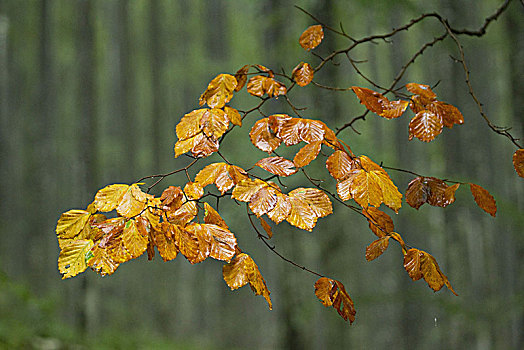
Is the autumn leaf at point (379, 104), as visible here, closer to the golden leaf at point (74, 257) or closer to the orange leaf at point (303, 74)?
the orange leaf at point (303, 74)

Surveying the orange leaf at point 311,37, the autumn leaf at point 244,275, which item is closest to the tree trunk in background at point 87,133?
the orange leaf at point 311,37

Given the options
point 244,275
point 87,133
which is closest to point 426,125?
point 244,275

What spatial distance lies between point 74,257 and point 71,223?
0.29 feet

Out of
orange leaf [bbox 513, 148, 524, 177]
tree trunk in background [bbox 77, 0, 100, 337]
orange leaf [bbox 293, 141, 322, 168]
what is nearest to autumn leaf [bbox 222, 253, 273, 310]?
orange leaf [bbox 293, 141, 322, 168]

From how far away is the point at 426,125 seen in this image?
4.26 feet

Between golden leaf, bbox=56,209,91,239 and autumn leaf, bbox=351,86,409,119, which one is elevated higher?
autumn leaf, bbox=351,86,409,119

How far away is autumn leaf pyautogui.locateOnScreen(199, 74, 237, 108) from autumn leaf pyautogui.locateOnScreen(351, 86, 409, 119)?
301 mm

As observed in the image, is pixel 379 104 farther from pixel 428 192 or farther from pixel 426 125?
pixel 428 192

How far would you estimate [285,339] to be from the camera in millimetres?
3389

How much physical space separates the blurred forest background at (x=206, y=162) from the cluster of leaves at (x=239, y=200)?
2.11 meters

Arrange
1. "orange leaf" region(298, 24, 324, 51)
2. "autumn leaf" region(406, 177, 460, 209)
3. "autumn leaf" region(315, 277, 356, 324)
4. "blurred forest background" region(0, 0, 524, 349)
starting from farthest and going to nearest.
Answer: "blurred forest background" region(0, 0, 524, 349), "orange leaf" region(298, 24, 324, 51), "autumn leaf" region(406, 177, 460, 209), "autumn leaf" region(315, 277, 356, 324)

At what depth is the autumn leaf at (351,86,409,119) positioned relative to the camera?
1244 millimetres

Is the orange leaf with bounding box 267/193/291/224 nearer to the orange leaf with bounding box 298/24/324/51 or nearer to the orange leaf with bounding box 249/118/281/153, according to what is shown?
the orange leaf with bounding box 249/118/281/153

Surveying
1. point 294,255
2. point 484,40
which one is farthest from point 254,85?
point 484,40
